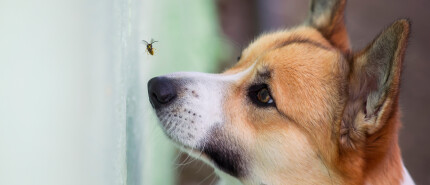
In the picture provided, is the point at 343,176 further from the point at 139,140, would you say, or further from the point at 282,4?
the point at 282,4

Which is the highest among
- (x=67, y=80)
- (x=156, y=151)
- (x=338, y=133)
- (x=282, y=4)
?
(x=282, y=4)

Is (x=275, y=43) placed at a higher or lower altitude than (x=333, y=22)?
lower

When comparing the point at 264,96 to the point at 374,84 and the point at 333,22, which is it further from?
the point at 333,22

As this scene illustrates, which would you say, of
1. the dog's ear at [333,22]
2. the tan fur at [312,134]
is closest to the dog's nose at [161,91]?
the tan fur at [312,134]

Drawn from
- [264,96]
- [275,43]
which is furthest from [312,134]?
[275,43]

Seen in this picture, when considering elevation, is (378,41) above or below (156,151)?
above

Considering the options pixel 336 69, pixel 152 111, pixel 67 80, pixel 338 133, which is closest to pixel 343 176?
pixel 338 133

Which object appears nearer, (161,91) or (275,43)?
(161,91)
